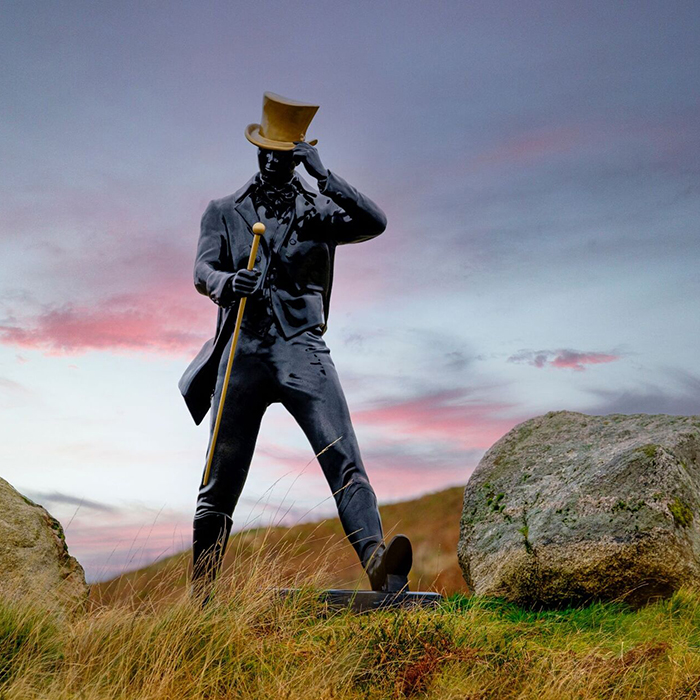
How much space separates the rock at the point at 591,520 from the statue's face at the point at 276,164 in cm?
280

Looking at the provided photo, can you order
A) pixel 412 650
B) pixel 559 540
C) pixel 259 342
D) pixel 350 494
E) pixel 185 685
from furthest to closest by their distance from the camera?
pixel 559 540
pixel 259 342
pixel 350 494
pixel 412 650
pixel 185 685

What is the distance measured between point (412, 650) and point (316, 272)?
2388 millimetres

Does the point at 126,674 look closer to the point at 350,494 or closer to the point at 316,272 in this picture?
the point at 350,494

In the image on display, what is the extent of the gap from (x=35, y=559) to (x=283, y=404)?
1720 mm

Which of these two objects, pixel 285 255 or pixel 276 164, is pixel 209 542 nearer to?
pixel 285 255

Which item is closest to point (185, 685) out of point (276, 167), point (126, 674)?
point (126, 674)

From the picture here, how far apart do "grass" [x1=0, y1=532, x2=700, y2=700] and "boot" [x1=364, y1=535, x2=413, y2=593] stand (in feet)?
0.53

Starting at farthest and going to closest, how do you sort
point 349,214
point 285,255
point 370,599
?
point 285,255
point 349,214
point 370,599

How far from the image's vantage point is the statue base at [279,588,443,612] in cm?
451

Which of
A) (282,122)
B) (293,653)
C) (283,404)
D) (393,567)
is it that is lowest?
(293,653)

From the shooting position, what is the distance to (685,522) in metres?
5.50

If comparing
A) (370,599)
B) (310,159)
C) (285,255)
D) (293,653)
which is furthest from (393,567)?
(310,159)

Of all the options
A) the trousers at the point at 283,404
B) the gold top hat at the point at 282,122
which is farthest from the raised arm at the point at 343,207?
the trousers at the point at 283,404

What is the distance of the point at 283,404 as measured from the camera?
5258mm
